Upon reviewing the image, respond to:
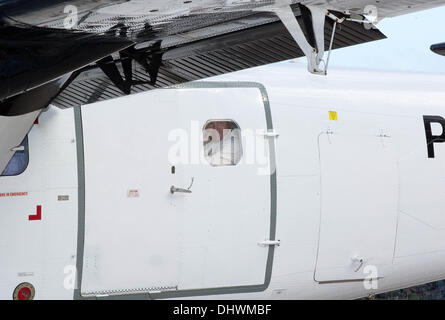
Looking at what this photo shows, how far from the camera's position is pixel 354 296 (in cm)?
920

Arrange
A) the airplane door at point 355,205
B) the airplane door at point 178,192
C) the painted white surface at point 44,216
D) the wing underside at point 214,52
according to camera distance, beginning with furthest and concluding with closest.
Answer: the airplane door at point 355,205
the airplane door at point 178,192
the painted white surface at point 44,216
the wing underside at point 214,52

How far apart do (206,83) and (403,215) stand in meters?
2.58

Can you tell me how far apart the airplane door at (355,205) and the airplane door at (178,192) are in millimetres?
666

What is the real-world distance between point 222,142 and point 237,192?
20.7 inches

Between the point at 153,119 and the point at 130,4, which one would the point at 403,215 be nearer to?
the point at 153,119

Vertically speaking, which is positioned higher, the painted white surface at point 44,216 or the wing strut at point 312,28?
the wing strut at point 312,28

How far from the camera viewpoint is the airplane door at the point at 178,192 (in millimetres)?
7520

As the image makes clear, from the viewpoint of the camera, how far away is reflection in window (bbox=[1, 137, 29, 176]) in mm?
7280

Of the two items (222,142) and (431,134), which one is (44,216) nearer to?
(222,142)

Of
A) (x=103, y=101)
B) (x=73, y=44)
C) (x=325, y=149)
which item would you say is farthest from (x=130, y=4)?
(x=325, y=149)

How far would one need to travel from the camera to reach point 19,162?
288 inches

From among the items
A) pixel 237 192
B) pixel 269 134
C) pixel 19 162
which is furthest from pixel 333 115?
pixel 19 162

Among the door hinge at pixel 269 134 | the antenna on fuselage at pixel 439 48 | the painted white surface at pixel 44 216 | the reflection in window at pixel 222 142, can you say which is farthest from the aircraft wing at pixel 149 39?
the antenna on fuselage at pixel 439 48

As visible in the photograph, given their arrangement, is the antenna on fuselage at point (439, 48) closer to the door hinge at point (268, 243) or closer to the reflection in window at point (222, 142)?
the reflection in window at point (222, 142)
